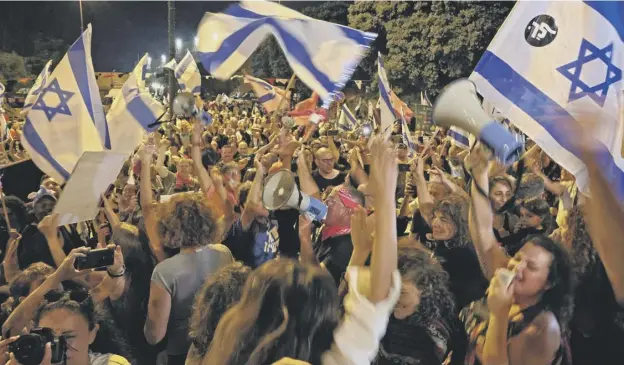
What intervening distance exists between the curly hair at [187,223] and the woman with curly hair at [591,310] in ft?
6.74

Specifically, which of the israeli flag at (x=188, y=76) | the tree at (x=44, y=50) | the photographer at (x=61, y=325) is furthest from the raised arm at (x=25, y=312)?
the tree at (x=44, y=50)

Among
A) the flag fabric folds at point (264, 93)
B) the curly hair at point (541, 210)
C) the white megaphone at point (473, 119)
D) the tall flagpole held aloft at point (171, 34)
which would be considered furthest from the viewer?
the tall flagpole held aloft at point (171, 34)

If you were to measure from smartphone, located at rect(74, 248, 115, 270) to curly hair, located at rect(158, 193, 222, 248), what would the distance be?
0.42 metres

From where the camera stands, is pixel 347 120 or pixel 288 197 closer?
pixel 288 197

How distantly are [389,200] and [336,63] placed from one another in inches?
75.0

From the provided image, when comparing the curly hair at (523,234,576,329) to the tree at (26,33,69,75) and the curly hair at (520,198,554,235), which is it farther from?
the tree at (26,33,69,75)

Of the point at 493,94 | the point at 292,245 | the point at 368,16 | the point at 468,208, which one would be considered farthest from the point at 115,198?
the point at 368,16

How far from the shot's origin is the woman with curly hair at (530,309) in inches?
119

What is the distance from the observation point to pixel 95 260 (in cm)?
325

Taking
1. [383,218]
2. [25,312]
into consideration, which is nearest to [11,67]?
[25,312]

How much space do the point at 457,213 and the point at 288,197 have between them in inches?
49.6

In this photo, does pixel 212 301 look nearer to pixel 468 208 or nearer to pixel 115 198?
pixel 468 208

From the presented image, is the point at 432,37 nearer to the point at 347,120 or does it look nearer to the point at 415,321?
the point at 347,120

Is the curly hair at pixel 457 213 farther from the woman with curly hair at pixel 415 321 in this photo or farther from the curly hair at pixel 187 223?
the curly hair at pixel 187 223
